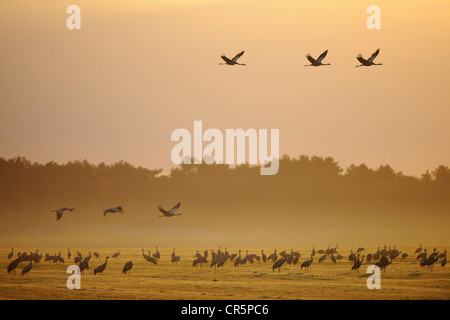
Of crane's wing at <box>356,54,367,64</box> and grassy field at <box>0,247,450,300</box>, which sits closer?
grassy field at <box>0,247,450,300</box>

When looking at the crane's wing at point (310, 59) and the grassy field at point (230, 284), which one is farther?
the crane's wing at point (310, 59)

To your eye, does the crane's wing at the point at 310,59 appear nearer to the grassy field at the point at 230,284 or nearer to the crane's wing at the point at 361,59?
the crane's wing at the point at 361,59

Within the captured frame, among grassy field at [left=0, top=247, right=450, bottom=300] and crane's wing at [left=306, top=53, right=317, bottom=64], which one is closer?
grassy field at [left=0, top=247, right=450, bottom=300]

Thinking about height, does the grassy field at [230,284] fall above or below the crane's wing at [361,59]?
below

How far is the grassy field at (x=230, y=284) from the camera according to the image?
38500 millimetres

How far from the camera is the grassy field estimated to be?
3850cm

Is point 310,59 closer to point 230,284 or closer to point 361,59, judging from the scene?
point 361,59

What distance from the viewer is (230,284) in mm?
43250

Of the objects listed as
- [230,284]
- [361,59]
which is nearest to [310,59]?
[361,59]

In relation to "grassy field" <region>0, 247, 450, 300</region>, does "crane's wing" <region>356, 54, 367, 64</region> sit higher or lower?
higher

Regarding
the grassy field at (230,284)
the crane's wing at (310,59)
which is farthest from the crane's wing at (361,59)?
the grassy field at (230,284)

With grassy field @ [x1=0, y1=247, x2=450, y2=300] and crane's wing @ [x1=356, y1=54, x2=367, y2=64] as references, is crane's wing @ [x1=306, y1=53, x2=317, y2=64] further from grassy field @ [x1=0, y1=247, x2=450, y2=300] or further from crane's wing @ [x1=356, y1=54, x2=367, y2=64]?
grassy field @ [x1=0, y1=247, x2=450, y2=300]

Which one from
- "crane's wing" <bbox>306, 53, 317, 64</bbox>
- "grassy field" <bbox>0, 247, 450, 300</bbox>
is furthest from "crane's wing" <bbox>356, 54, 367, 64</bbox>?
"grassy field" <bbox>0, 247, 450, 300</bbox>
